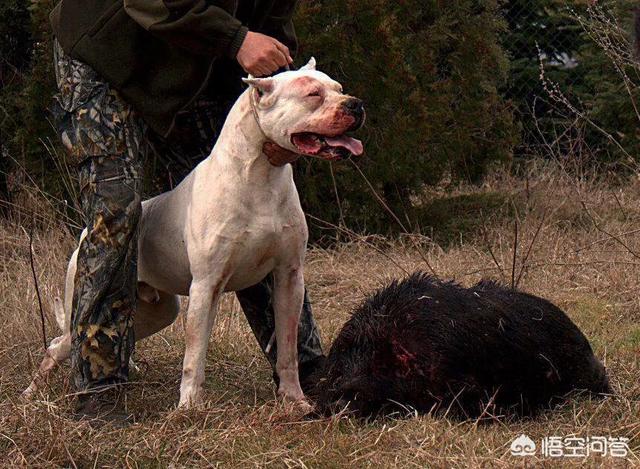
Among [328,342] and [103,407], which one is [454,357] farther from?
[328,342]

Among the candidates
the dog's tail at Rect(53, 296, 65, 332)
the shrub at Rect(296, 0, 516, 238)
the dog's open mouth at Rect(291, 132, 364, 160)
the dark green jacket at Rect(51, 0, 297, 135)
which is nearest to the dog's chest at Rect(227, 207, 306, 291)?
the dog's open mouth at Rect(291, 132, 364, 160)

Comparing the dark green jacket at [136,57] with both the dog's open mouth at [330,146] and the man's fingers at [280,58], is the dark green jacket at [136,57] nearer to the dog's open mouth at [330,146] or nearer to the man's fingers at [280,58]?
the man's fingers at [280,58]

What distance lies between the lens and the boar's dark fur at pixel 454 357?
12.3ft

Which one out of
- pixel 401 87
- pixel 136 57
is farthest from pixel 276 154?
pixel 401 87

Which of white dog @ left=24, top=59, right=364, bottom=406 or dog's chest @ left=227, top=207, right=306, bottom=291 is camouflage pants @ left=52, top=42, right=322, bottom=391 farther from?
dog's chest @ left=227, top=207, right=306, bottom=291

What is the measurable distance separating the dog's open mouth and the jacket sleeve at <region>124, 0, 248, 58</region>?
1.32 ft

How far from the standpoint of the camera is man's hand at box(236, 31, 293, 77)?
12.2 ft

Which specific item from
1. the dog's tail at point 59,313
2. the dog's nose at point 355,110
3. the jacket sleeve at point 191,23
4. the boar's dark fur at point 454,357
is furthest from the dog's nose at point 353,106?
the dog's tail at point 59,313

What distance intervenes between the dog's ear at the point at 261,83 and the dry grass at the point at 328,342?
3.60 ft

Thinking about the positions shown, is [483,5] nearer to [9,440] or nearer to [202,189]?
[202,189]

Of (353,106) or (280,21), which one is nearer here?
(353,106)

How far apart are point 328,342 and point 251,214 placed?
5.34 ft

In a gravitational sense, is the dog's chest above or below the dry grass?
above

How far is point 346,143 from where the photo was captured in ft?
11.7
